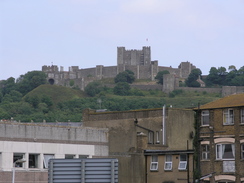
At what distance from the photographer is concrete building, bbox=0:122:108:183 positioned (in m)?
40.5

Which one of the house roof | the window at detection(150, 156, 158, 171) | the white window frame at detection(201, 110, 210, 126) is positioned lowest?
the window at detection(150, 156, 158, 171)

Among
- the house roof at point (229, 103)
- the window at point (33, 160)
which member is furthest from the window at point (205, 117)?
the window at point (33, 160)

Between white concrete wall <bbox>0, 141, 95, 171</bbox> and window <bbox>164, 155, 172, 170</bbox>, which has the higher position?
white concrete wall <bbox>0, 141, 95, 171</bbox>

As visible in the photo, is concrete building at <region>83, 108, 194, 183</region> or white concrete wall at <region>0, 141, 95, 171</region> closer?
white concrete wall at <region>0, 141, 95, 171</region>

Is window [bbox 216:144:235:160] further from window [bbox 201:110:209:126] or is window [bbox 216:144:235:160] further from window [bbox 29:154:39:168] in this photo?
window [bbox 29:154:39:168]

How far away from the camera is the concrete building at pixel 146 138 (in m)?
42.6

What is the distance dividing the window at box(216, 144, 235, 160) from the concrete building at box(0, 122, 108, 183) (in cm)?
1035

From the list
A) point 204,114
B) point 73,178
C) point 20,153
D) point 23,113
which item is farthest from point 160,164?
point 23,113

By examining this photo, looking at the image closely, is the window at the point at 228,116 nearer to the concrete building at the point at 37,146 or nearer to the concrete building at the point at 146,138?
the concrete building at the point at 146,138

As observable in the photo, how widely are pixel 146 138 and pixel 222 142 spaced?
19.5 ft

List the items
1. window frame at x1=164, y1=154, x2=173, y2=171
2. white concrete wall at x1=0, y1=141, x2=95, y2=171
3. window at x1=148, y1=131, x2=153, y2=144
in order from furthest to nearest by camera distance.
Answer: window at x1=148, y1=131, x2=153, y2=144
window frame at x1=164, y1=154, x2=173, y2=171
white concrete wall at x1=0, y1=141, x2=95, y2=171

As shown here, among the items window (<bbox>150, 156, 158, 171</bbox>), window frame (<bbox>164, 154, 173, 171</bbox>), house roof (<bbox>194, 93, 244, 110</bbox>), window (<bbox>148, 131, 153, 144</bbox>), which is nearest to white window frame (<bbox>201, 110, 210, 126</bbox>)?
house roof (<bbox>194, 93, 244, 110</bbox>)

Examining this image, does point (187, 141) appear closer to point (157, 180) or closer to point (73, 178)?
point (157, 180)

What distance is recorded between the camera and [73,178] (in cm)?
1491
